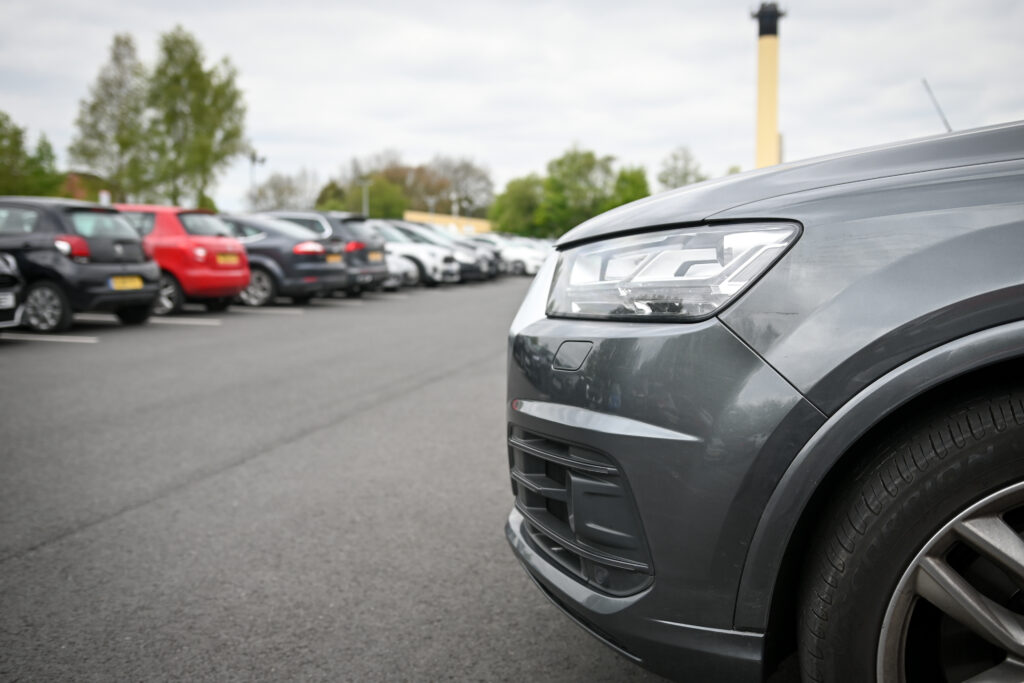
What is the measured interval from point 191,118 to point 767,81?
121ft

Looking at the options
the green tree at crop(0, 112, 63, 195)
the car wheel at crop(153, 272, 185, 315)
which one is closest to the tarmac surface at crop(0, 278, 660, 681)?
the car wheel at crop(153, 272, 185, 315)

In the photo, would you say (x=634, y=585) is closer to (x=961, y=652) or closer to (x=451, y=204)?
(x=961, y=652)

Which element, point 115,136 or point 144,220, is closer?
point 144,220

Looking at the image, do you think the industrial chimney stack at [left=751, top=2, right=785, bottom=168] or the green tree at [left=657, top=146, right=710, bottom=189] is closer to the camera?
the industrial chimney stack at [left=751, top=2, right=785, bottom=168]

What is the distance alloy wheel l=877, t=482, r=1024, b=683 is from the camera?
4.31 ft

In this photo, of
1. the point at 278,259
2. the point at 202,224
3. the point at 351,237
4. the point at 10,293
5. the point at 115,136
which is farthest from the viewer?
the point at 115,136

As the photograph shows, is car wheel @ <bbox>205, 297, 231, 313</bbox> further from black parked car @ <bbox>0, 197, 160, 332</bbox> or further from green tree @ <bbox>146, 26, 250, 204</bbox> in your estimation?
green tree @ <bbox>146, 26, 250, 204</bbox>

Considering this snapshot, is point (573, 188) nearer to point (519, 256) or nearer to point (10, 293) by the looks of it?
point (519, 256)

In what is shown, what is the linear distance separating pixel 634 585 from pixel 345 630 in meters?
1.15

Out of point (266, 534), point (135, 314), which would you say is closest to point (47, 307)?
point (135, 314)

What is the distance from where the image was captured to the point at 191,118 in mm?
50344

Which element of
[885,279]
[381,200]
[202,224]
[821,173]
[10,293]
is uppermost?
[381,200]

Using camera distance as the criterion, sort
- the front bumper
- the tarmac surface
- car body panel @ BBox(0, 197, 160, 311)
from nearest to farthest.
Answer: the front bumper
the tarmac surface
car body panel @ BBox(0, 197, 160, 311)

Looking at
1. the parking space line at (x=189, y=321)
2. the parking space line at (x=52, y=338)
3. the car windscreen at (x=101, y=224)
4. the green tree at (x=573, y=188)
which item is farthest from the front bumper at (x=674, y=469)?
the green tree at (x=573, y=188)
